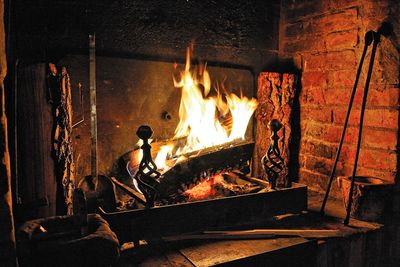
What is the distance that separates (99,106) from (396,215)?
6.91ft

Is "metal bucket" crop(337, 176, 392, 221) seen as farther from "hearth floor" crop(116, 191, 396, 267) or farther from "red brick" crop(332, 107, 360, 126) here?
"red brick" crop(332, 107, 360, 126)

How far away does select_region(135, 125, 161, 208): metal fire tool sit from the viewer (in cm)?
173

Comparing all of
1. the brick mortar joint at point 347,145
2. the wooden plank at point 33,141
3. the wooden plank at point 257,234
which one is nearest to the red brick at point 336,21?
the brick mortar joint at point 347,145

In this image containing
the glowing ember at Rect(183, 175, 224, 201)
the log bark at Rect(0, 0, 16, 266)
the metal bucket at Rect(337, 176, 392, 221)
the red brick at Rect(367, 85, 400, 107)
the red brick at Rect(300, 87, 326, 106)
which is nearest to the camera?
the log bark at Rect(0, 0, 16, 266)

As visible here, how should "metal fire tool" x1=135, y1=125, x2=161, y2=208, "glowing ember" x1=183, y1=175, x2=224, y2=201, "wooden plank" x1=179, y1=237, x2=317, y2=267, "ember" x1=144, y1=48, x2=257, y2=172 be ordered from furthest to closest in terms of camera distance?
"ember" x1=144, y1=48, x2=257, y2=172
"glowing ember" x1=183, y1=175, x2=224, y2=201
"metal fire tool" x1=135, y1=125, x2=161, y2=208
"wooden plank" x1=179, y1=237, x2=317, y2=267

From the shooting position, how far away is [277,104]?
112 inches

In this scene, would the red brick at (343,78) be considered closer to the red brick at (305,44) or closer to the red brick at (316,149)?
the red brick at (305,44)

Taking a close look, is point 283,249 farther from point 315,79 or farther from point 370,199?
point 315,79

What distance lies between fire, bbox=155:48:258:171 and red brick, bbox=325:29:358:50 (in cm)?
80

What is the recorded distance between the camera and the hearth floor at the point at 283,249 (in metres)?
1.63

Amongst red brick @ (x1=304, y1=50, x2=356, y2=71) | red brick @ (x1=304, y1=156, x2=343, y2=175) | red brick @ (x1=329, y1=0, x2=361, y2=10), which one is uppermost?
red brick @ (x1=329, y1=0, x2=361, y2=10)

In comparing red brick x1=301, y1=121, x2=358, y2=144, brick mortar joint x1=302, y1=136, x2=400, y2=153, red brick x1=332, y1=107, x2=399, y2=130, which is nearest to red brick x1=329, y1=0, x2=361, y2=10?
red brick x1=332, y1=107, x2=399, y2=130

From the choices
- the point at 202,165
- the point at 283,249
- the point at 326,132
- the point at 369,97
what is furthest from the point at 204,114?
the point at 283,249

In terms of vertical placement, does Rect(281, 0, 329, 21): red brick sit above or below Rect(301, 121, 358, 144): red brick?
above
